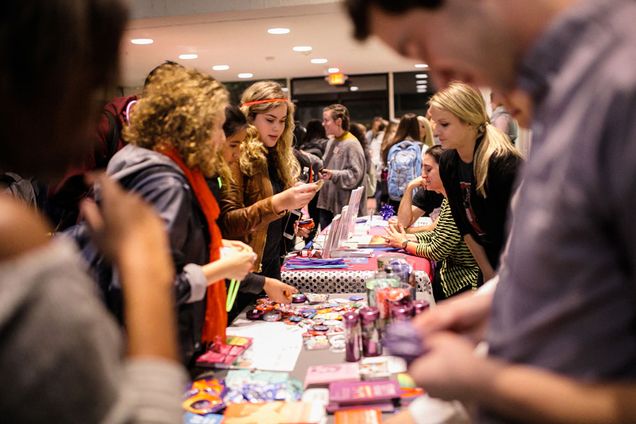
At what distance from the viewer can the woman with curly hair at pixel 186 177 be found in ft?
5.03

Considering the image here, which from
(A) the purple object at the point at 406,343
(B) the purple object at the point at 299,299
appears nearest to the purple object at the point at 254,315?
(B) the purple object at the point at 299,299

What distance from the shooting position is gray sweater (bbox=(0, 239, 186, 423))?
1.76 feet

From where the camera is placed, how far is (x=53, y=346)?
543 mm

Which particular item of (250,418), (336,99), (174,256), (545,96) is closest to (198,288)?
(174,256)

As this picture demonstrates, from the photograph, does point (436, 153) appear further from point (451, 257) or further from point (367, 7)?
point (367, 7)

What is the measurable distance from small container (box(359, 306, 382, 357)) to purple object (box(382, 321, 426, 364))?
0.59 meters

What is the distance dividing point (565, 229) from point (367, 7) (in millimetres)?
435

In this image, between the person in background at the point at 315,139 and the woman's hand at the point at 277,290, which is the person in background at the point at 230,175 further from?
the person in background at the point at 315,139

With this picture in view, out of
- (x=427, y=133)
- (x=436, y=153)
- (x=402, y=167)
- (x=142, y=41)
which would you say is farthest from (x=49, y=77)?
(x=427, y=133)

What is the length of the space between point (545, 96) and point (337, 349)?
1.33 meters

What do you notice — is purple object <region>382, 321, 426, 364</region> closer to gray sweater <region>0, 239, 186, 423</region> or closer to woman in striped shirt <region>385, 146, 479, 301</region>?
gray sweater <region>0, 239, 186, 423</region>

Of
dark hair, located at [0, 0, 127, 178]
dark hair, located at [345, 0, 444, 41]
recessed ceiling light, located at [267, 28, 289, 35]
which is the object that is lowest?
dark hair, located at [0, 0, 127, 178]

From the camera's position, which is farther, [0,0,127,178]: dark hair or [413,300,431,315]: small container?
[413,300,431,315]: small container

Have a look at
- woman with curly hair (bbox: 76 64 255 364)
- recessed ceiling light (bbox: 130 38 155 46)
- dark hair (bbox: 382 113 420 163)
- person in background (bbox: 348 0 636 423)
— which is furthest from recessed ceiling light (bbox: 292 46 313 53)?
person in background (bbox: 348 0 636 423)
